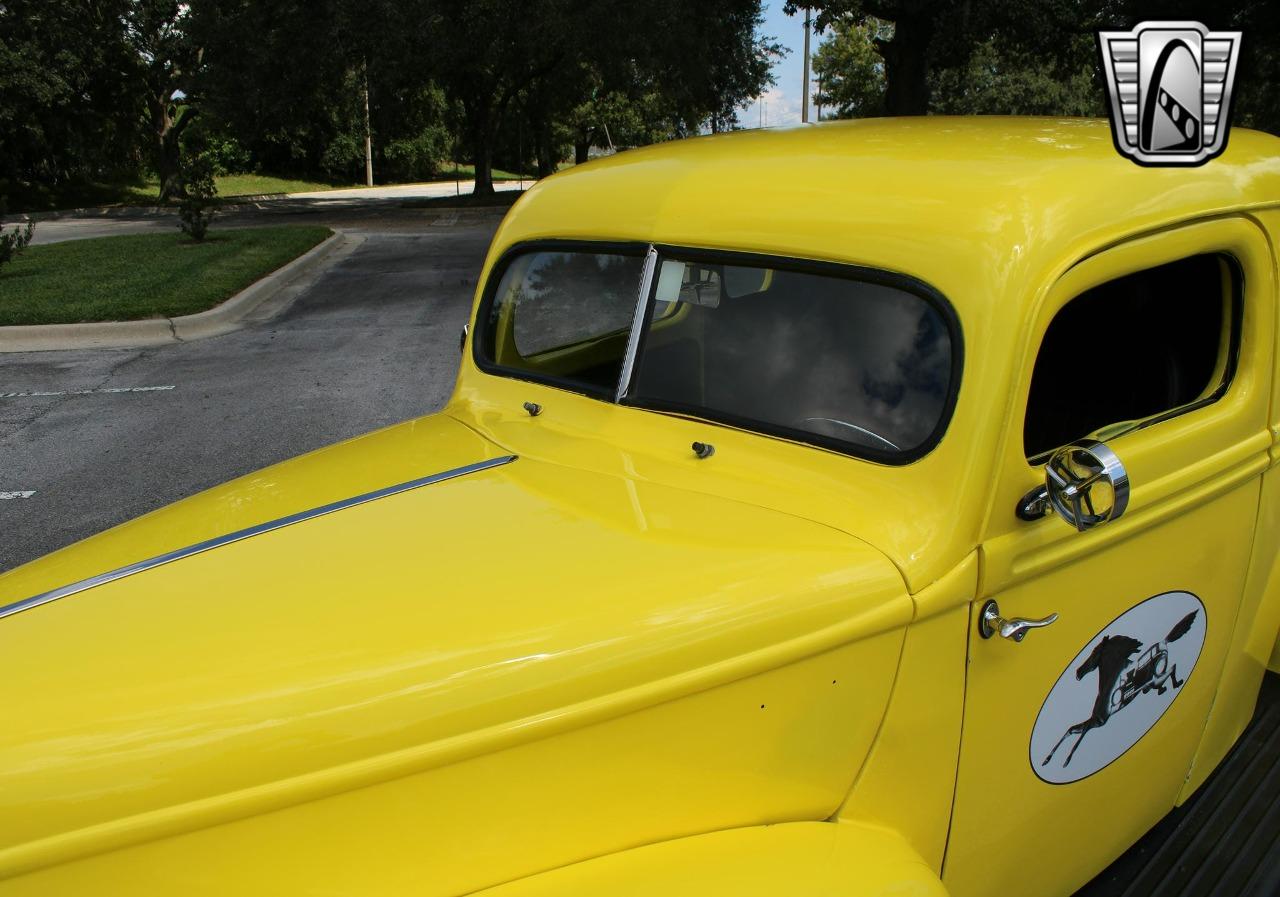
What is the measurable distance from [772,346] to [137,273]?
1222 centimetres

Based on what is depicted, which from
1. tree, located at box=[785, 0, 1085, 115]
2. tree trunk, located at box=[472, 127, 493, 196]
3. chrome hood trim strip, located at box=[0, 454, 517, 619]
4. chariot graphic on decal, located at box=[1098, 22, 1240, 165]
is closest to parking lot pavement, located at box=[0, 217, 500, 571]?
chrome hood trim strip, located at box=[0, 454, 517, 619]

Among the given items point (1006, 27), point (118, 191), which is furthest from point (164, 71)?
point (1006, 27)

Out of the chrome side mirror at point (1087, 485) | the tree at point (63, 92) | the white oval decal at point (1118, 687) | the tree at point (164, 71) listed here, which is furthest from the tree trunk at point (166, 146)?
the chrome side mirror at point (1087, 485)

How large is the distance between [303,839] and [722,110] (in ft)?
78.9

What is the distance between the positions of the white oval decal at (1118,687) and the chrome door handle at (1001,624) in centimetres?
24

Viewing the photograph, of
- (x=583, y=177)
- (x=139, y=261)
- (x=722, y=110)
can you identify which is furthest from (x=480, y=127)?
(x=583, y=177)

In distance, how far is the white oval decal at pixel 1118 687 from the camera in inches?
68.9

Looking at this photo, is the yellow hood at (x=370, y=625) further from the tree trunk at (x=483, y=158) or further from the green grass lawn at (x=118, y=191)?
the green grass lawn at (x=118, y=191)

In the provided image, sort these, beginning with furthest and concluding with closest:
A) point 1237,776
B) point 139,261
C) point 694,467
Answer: point 139,261 → point 1237,776 → point 694,467

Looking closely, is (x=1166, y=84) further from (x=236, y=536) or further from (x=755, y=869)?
(x=236, y=536)

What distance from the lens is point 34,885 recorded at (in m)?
1.09

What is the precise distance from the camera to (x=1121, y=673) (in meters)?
1.86

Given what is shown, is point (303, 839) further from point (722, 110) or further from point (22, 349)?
point (722, 110)

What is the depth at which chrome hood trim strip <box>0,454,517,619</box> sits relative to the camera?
1487mm
